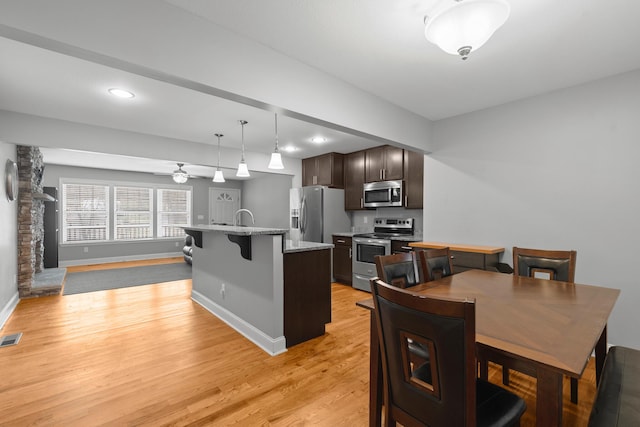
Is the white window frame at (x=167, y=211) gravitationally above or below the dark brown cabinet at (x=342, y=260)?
above

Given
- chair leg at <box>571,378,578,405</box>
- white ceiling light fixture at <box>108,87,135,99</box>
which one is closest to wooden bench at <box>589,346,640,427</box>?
chair leg at <box>571,378,578,405</box>

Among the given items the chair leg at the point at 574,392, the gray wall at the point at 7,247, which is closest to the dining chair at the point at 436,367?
the chair leg at the point at 574,392

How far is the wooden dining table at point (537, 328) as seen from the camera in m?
0.97

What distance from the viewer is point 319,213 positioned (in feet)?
17.1

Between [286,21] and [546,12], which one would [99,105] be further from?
[546,12]

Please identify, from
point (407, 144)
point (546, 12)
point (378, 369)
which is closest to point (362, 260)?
point (407, 144)

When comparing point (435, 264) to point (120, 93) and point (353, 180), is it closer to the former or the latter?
point (120, 93)

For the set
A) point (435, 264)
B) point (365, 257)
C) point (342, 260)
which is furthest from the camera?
point (342, 260)

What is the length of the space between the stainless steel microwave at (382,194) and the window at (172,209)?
229 inches

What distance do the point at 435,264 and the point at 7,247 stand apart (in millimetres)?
4963

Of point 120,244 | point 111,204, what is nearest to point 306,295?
point 120,244

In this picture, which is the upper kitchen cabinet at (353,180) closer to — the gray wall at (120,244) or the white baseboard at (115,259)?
the gray wall at (120,244)

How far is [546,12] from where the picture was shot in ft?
5.60

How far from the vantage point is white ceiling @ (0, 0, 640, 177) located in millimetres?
1702
